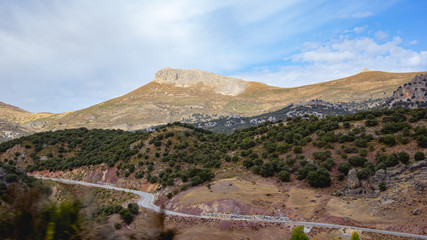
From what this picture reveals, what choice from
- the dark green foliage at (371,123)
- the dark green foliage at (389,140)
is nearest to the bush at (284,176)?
the dark green foliage at (389,140)

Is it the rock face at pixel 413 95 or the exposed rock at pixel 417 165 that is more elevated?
the rock face at pixel 413 95

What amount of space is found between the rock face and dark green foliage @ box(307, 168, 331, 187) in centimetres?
9726

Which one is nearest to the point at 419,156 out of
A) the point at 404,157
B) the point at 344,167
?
the point at 404,157

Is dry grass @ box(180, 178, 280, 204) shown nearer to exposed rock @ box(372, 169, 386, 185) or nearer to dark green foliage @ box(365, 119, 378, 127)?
exposed rock @ box(372, 169, 386, 185)

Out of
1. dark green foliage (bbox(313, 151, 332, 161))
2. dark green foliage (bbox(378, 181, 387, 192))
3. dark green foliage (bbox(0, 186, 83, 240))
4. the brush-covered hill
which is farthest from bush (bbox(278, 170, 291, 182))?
dark green foliage (bbox(0, 186, 83, 240))

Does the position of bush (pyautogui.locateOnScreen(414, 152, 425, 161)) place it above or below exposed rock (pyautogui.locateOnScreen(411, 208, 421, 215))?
above

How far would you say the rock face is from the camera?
11162 centimetres

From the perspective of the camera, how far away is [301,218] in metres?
33.7

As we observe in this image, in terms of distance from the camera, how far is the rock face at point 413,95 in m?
112

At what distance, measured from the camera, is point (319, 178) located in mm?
41344

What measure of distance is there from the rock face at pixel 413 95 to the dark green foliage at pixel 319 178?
97.3 meters

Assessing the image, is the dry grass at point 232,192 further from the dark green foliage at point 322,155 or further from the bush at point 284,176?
the dark green foliage at point 322,155

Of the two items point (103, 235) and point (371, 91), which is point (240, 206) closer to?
point (103, 235)

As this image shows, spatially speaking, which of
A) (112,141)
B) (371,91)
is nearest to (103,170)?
(112,141)
